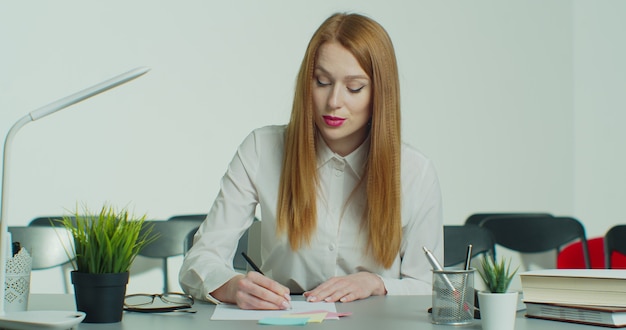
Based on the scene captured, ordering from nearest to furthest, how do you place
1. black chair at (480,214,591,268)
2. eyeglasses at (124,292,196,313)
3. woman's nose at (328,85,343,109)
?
1. eyeglasses at (124,292,196,313)
2. woman's nose at (328,85,343,109)
3. black chair at (480,214,591,268)

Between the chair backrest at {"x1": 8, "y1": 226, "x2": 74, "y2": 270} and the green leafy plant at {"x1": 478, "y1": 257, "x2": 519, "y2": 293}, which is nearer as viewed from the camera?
the green leafy plant at {"x1": 478, "y1": 257, "x2": 519, "y2": 293}

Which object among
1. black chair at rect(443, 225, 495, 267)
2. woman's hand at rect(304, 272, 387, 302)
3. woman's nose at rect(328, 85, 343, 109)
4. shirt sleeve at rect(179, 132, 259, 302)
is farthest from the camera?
black chair at rect(443, 225, 495, 267)

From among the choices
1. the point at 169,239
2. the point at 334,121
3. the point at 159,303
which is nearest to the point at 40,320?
the point at 159,303

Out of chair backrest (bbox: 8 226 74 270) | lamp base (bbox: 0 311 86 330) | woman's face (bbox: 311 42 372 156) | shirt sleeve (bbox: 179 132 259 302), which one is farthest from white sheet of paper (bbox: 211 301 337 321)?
chair backrest (bbox: 8 226 74 270)

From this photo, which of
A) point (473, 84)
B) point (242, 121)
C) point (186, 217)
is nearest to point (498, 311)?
point (186, 217)

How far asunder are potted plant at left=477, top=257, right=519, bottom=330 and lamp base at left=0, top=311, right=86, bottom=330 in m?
0.64

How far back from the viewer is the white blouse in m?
1.85

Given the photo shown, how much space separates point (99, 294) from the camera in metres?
1.28

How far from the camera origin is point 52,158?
3729 mm

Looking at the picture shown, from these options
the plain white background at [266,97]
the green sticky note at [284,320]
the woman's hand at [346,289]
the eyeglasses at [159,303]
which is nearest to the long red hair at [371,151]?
the woman's hand at [346,289]

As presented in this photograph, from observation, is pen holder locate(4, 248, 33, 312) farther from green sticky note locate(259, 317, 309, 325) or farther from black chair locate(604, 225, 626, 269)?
black chair locate(604, 225, 626, 269)

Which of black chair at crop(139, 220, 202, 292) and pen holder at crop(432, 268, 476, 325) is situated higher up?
pen holder at crop(432, 268, 476, 325)

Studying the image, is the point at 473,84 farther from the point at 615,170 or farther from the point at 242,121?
the point at 242,121

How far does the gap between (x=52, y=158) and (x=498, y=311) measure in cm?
298
